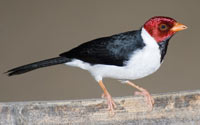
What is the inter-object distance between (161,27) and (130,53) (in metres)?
0.15

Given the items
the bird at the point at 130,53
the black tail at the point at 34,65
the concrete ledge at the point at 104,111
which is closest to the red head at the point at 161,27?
the bird at the point at 130,53

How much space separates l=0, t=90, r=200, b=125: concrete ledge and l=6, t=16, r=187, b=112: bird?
0.04m

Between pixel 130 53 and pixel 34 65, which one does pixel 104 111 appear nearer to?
pixel 130 53

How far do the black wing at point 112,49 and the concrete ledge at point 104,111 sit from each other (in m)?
0.17

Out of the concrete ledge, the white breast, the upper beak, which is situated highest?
the upper beak

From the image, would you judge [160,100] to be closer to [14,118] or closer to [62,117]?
[62,117]

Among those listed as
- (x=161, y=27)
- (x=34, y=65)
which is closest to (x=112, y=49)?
(x=161, y=27)

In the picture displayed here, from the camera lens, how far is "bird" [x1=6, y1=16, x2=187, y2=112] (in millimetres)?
1240

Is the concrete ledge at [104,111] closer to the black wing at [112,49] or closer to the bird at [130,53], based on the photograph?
the bird at [130,53]

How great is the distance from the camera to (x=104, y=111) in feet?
3.94

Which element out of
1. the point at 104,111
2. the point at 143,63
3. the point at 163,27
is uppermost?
the point at 163,27

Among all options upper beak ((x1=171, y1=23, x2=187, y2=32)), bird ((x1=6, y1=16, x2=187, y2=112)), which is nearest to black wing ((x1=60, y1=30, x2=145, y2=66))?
bird ((x1=6, y1=16, x2=187, y2=112))

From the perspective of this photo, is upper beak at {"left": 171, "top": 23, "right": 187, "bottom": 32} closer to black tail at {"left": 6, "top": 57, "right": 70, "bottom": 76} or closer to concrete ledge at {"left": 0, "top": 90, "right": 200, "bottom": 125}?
concrete ledge at {"left": 0, "top": 90, "right": 200, "bottom": 125}

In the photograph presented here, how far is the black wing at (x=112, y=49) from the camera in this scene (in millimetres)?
1295
